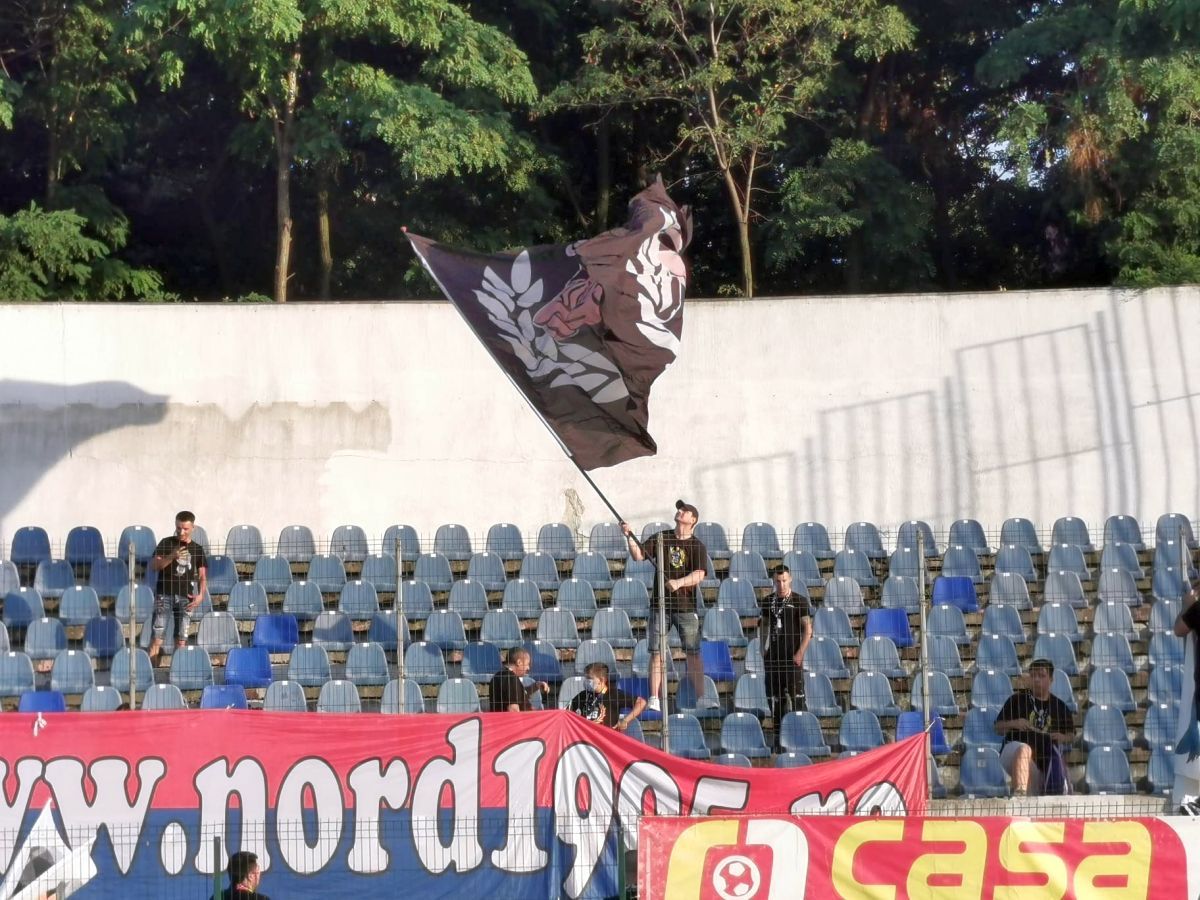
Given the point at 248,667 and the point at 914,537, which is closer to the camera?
the point at 248,667

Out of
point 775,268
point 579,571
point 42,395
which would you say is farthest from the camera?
point 775,268

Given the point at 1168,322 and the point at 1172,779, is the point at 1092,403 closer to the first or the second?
the point at 1168,322

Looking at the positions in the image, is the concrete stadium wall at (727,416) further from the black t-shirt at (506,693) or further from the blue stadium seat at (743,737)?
the black t-shirt at (506,693)

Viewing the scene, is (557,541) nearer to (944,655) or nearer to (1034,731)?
(944,655)

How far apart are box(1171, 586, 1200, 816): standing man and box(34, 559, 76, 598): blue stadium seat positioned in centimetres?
961

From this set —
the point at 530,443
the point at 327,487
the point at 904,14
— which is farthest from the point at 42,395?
the point at 904,14

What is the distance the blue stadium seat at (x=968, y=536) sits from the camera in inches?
658

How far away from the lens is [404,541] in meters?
16.8

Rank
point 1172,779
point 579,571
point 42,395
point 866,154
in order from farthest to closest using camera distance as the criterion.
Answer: point 866,154, point 42,395, point 579,571, point 1172,779

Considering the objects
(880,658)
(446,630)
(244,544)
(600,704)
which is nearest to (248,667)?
(446,630)

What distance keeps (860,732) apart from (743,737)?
0.93 meters

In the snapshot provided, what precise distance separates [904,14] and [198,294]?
35.1ft

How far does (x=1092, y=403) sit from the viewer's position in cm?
1803

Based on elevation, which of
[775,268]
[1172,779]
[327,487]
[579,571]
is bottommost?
[1172,779]
